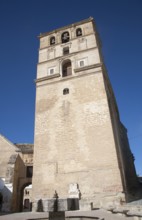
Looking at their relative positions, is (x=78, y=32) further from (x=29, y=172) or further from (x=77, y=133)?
(x=29, y=172)

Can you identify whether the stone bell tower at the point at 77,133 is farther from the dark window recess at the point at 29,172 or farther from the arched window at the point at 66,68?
the dark window recess at the point at 29,172

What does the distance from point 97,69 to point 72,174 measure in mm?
8798

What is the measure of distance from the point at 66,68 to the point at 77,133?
296 inches

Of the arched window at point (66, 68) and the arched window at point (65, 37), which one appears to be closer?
the arched window at point (66, 68)

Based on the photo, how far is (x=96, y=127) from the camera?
540 inches

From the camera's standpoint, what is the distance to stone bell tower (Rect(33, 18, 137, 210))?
12102mm

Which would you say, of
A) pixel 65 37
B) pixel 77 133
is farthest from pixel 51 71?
pixel 77 133

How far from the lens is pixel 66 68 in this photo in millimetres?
18734

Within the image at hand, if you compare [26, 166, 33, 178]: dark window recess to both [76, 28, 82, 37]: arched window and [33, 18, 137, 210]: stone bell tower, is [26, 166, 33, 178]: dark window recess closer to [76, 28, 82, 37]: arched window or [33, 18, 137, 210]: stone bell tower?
[33, 18, 137, 210]: stone bell tower

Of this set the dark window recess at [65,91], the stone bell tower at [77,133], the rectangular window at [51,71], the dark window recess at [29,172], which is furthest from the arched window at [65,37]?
the dark window recess at [29,172]

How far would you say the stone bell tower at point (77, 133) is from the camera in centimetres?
1210

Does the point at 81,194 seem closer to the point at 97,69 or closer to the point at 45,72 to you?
the point at 97,69

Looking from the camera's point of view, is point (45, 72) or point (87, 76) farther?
point (45, 72)

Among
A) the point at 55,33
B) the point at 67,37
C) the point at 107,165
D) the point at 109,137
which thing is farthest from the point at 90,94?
the point at 55,33
